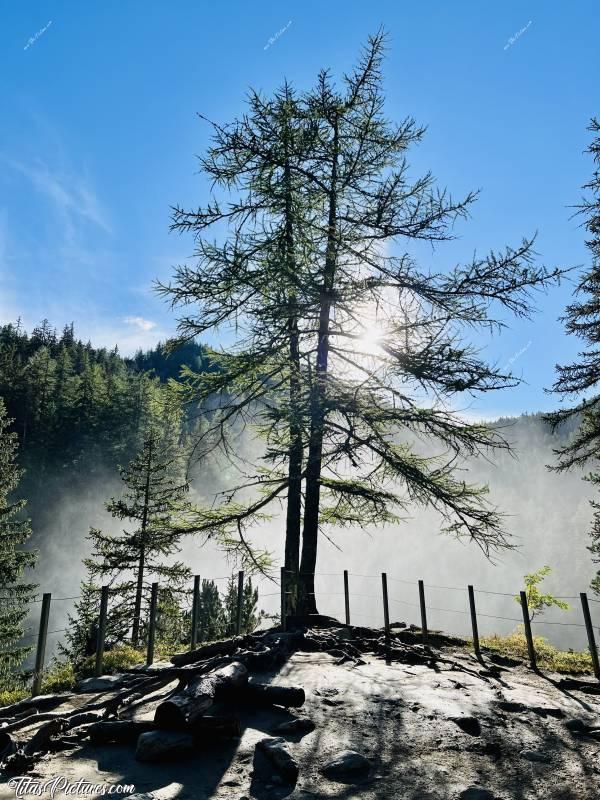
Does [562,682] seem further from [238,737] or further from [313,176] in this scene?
[313,176]

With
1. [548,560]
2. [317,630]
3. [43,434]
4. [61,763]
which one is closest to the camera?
[61,763]

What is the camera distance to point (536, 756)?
199 inches

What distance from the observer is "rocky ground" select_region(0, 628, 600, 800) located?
421cm

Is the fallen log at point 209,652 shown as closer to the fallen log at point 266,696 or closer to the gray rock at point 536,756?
the fallen log at point 266,696

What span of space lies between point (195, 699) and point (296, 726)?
1122 mm

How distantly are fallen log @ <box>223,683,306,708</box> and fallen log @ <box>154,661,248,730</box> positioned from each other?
14cm

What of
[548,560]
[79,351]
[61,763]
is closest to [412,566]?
[548,560]

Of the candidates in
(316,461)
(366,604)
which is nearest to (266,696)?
(316,461)

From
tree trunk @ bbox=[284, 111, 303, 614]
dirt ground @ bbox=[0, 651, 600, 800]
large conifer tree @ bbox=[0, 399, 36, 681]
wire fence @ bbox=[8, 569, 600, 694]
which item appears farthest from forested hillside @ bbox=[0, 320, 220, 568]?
dirt ground @ bbox=[0, 651, 600, 800]

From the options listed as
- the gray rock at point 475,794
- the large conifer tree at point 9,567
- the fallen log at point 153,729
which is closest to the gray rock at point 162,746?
the fallen log at point 153,729

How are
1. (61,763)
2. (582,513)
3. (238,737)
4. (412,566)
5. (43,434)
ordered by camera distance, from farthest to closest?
(582,513)
(412,566)
(43,434)
(238,737)
(61,763)

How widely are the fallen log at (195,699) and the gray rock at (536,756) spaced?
3.03m

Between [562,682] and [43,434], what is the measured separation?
239ft

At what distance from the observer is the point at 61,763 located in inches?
174
